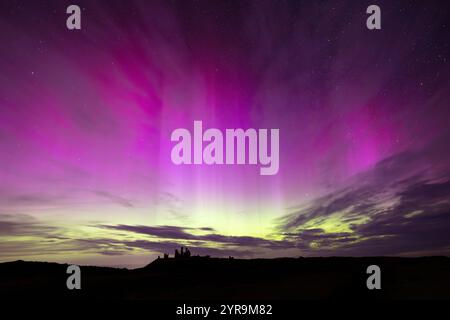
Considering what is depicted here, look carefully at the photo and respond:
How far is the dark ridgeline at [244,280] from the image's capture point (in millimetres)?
15734

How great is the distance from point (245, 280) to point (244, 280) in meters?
0.09

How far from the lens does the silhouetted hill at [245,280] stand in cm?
1578

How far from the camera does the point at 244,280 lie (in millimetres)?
20734

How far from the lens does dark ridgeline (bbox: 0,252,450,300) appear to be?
15.7 m

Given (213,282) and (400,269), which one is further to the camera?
(400,269)

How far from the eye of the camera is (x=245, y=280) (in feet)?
68.2

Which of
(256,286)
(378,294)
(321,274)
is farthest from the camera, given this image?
(321,274)

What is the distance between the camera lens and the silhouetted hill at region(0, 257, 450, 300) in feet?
51.8
